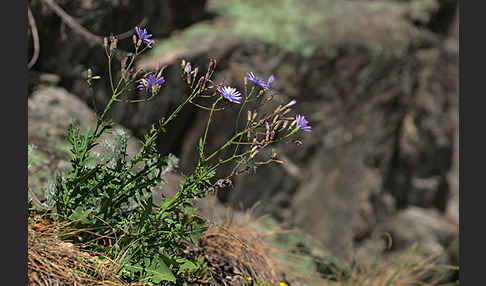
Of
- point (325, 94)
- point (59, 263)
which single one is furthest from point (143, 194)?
point (325, 94)

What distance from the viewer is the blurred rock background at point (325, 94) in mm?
3092

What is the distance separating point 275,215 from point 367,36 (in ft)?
6.45

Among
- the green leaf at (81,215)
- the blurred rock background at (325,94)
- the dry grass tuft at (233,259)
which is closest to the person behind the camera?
the green leaf at (81,215)

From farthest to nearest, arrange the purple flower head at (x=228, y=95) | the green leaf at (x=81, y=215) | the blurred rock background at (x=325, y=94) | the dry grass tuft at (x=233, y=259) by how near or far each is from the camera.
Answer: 1. the blurred rock background at (x=325, y=94)
2. the dry grass tuft at (x=233, y=259)
3. the green leaf at (x=81, y=215)
4. the purple flower head at (x=228, y=95)

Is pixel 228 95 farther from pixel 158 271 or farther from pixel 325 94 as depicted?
pixel 325 94

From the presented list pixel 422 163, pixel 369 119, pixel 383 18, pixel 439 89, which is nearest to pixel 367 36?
pixel 383 18

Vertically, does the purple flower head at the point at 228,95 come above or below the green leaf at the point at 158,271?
above

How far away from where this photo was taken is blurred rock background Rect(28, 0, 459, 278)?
10.1 ft

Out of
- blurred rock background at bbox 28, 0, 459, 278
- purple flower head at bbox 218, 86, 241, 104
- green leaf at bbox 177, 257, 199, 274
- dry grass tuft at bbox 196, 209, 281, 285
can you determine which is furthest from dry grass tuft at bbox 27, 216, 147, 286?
blurred rock background at bbox 28, 0, 459, 278

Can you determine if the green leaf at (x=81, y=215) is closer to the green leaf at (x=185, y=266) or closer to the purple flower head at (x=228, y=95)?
the green leaf at (x=185, y=266)

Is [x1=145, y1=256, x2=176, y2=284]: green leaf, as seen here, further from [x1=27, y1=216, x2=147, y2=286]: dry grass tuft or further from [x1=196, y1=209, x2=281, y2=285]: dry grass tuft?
[x1=196, y1=209, x2=281, y2=285]: dry grass tuft

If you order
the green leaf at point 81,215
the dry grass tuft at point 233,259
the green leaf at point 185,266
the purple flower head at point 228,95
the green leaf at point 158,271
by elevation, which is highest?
the purple flower head at point 228,95

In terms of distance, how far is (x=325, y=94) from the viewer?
14.7 feet

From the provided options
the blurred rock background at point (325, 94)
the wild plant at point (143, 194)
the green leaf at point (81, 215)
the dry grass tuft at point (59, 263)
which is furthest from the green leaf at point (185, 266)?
the blurred rock background at point (325, 94)
